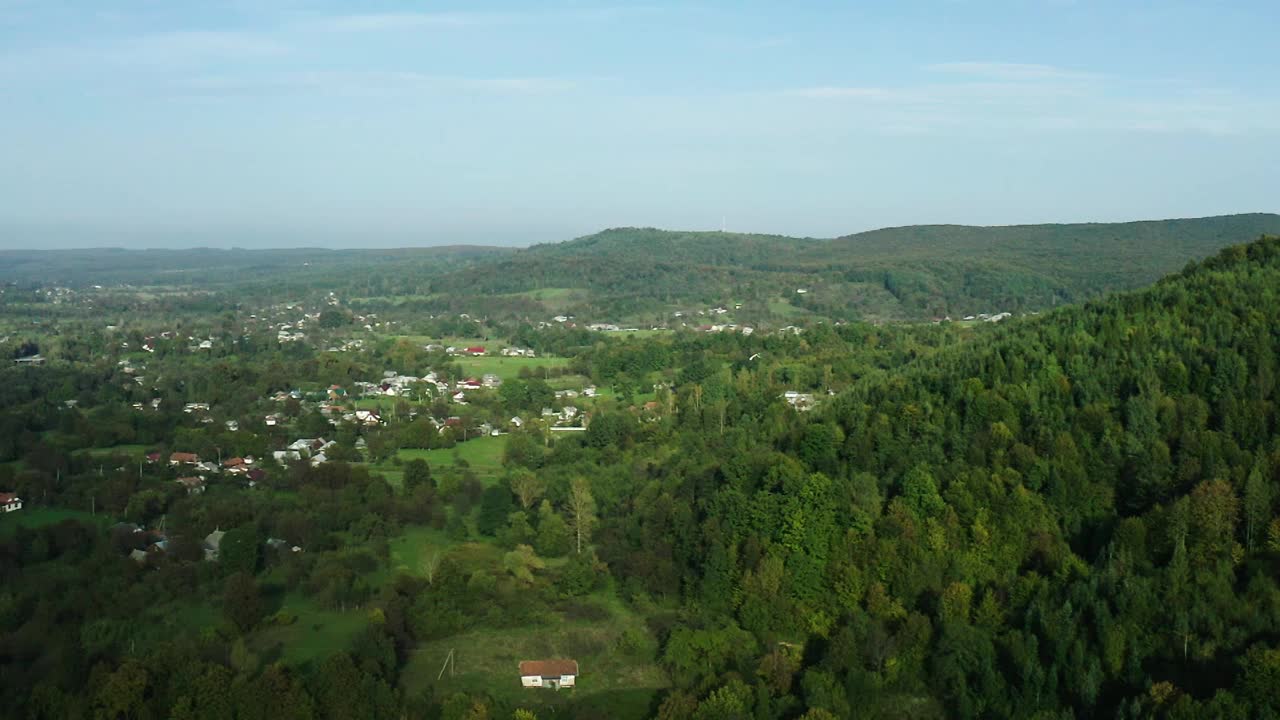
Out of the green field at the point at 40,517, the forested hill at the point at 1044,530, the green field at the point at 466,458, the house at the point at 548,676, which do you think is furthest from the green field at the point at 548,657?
the green field at the point at 40,517

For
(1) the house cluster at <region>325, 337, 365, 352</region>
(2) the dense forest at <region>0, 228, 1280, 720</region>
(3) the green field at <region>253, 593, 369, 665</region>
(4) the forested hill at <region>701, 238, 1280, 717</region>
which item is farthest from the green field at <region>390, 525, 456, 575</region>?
(1) the house cluster at <region>325, 337, 365, 352</region>

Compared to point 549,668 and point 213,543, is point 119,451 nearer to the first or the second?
point 213,543

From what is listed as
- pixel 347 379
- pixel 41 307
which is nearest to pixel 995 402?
pixel 347 379

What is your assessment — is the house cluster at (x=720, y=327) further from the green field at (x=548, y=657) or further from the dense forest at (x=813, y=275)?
the green field at (x=548, y=657)

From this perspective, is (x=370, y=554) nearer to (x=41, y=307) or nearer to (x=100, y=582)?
(x=100, y=582)

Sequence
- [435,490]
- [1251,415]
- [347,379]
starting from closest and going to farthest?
1. [1251,415]
2. [435,490]
3. [347,379]

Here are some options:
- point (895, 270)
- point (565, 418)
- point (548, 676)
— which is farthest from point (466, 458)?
point (895, 270)
